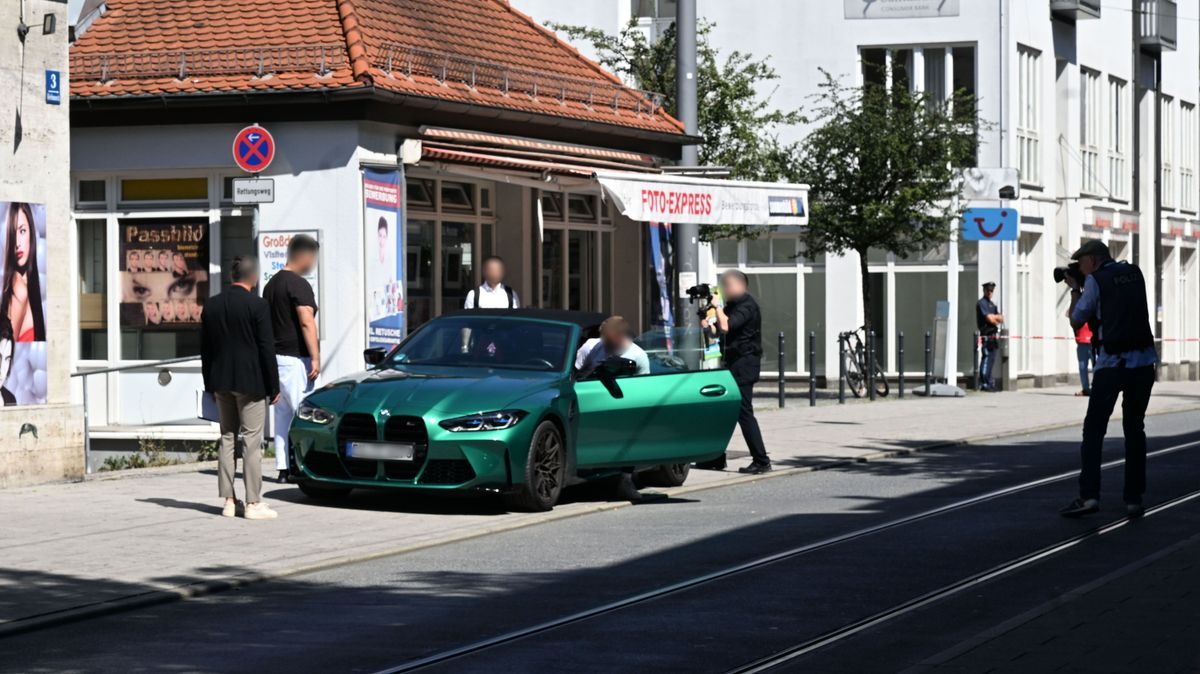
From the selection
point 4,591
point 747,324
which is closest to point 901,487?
point 747,324

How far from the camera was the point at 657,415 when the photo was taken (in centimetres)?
1485

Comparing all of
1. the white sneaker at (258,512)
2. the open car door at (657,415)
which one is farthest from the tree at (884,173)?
the white sneaker at (258,512)

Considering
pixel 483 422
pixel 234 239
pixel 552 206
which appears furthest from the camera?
pixel 552 206

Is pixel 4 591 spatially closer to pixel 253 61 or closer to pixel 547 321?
pixel 547 321

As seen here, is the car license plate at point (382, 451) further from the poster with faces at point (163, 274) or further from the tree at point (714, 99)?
the tree at point (714, 99)

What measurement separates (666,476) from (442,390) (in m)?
2.97

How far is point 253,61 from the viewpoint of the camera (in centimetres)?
2161

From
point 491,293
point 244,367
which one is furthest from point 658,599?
point 491,293

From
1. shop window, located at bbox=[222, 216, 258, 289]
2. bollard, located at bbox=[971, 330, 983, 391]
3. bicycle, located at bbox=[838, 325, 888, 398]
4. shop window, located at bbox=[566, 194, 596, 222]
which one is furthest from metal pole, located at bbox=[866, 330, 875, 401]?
shop window, located at bbox=[222, 216, 258, 289]

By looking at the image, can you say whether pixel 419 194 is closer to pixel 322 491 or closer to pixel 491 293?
pixel 491 293

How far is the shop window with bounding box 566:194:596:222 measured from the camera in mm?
26859

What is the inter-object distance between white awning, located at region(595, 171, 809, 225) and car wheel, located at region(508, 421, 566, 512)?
21.6ft

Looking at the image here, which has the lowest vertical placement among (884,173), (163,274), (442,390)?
(442,390)

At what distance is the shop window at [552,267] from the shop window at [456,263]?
1.69 meters
